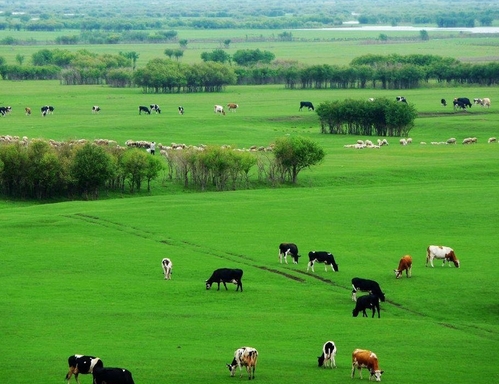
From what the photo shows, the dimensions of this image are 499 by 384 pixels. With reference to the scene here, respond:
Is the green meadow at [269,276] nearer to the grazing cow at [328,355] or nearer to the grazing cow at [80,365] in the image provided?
the grazing cow at [328,355]

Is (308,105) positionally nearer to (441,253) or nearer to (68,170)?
(68,170)

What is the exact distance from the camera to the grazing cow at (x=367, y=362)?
113ft

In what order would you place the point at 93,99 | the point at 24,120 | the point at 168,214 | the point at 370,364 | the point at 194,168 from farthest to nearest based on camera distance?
1. the point at 93,99
2. the point at 24,120
3. the point at 194,168
4. the point at 168,214
5. the point at 370,364

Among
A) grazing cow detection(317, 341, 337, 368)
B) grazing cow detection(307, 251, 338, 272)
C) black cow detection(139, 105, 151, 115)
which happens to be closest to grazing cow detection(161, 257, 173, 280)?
grazing cow detection(307, 251, 338, 272)

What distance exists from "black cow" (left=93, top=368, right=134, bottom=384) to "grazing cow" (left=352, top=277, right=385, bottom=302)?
54.1 feet

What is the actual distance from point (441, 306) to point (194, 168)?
4202 cm

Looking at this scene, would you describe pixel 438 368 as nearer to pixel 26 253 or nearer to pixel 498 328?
pixel 498 328

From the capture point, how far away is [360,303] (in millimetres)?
43500

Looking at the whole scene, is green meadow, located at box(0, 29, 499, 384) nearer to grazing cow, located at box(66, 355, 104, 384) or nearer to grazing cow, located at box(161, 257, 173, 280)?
grazing cow, located at box(161, 257, 173, 280)

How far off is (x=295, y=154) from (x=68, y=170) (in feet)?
60.3

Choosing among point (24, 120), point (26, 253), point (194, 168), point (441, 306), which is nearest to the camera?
point (441, 306)

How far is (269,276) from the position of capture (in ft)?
170

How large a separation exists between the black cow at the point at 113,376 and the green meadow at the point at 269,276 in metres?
2.11

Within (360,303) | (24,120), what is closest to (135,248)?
(360,303)
